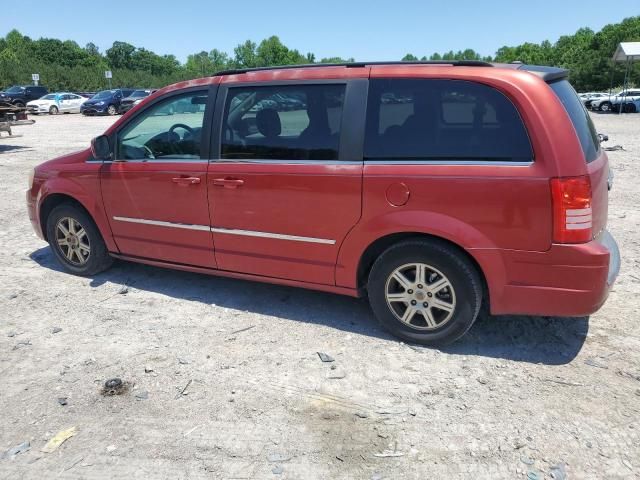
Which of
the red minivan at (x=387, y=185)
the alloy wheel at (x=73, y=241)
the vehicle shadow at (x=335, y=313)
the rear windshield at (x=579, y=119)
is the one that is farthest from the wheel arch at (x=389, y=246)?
the alloy wheel at (x=73, y=241)

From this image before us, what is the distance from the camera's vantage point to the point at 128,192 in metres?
4.73

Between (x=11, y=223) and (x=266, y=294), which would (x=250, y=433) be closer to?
(x=266, y=294)

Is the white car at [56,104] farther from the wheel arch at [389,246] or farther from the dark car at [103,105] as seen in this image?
the wheel arch at [389,246]

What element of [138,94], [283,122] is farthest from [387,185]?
[138,94]

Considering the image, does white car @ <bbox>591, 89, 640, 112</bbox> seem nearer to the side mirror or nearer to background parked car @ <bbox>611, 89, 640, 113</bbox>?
background parked car @ <bbox>611, 89, 640, 113</bbox>

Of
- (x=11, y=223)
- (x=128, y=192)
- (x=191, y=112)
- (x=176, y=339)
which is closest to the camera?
(x=176, y=339)

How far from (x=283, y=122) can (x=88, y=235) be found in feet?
7.91

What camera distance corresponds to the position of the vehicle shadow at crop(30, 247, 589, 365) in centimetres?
374

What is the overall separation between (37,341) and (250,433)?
6.91ft

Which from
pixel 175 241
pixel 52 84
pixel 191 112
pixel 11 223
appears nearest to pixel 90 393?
pixel 175 241

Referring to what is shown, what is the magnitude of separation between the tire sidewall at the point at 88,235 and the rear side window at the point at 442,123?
2.97 metres

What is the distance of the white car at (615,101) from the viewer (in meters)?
32.7

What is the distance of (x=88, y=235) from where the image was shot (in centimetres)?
514

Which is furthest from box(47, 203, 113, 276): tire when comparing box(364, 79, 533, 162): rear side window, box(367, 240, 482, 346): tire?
box(364, 79, 533, 162): rear side window
